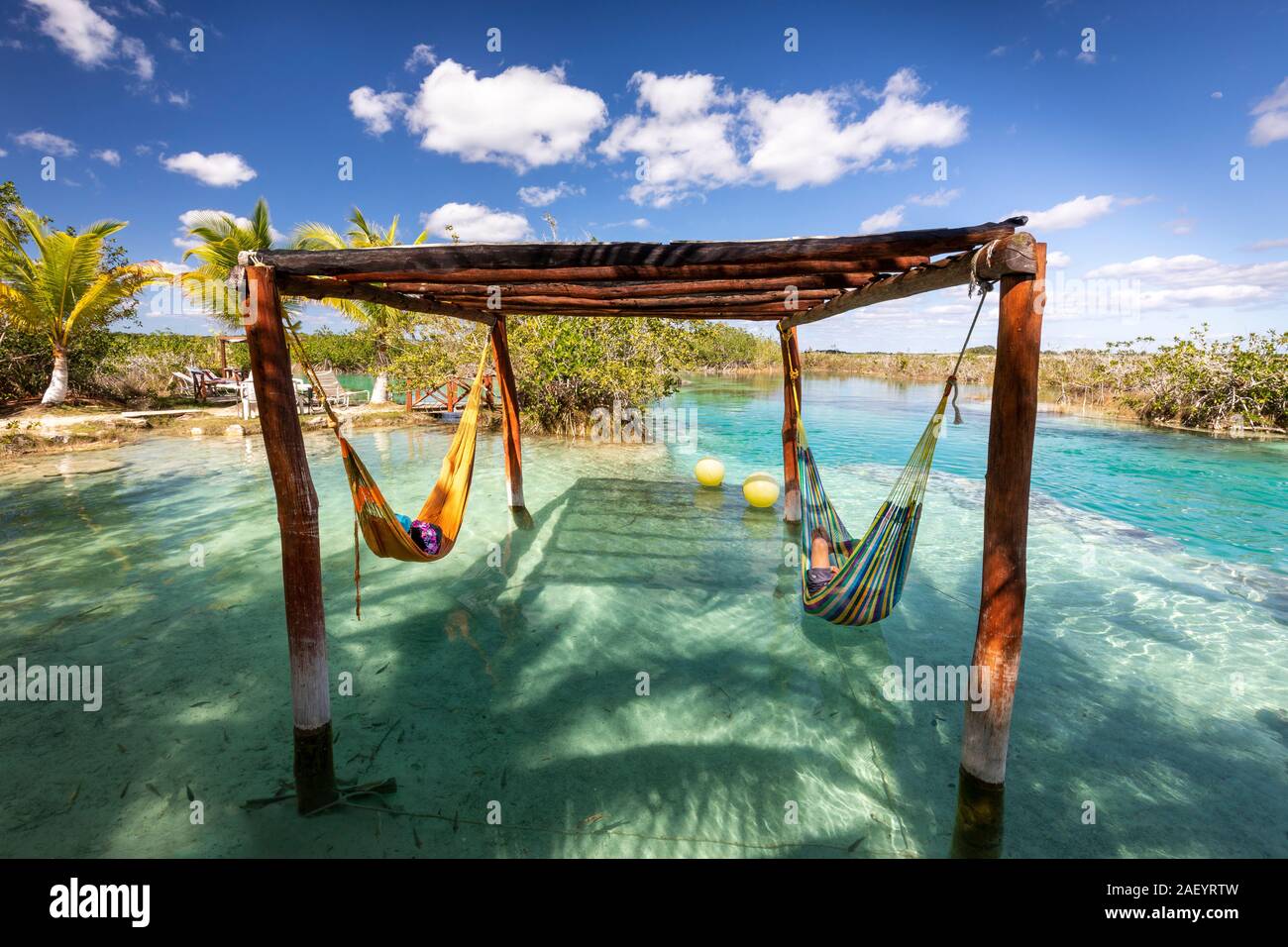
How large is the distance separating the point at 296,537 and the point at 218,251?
1407 centimetres

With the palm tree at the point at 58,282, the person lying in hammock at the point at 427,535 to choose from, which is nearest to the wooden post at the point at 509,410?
the person lying in hammock at the point at 427,535

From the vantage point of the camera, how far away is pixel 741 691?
3033 millimetres

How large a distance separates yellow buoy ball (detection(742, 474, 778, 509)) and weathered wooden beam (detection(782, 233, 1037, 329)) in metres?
2.92

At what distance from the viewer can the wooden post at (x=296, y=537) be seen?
2.10m

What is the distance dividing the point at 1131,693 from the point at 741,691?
2.20 meters

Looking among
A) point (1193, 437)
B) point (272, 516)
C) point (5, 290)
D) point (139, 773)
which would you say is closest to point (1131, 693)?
point (139, 773)

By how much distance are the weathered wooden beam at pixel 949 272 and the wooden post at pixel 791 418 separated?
3.18 feet

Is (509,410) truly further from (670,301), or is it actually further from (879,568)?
(879,568)

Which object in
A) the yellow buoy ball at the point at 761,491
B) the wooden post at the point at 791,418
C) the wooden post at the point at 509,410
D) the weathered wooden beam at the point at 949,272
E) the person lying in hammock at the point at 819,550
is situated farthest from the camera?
the yellow buoy ball at the point at 761,491

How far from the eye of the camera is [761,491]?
6402 mm

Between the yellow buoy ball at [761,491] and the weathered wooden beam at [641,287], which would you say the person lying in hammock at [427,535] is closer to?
the weathered wooden beam at [641,287]

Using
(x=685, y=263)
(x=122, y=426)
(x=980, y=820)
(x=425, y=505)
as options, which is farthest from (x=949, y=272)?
(x=122, y=426)

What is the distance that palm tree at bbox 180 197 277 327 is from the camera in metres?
12.4

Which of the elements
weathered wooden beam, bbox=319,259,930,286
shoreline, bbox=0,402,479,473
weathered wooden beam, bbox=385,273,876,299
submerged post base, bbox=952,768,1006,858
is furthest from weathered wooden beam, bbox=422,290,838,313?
shoreline, bbox=0,402,479,473
